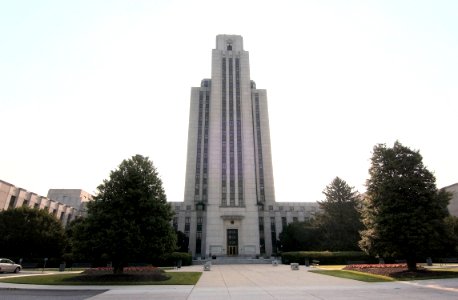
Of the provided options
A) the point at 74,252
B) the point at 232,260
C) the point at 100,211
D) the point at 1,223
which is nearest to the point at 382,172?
the point at 100,211

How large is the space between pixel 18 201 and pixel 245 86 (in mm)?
63157

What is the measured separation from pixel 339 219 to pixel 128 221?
4368 cm

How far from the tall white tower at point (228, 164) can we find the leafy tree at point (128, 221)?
49.0 meters

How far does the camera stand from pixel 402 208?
24922 mm

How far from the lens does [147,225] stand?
23062 millimetres

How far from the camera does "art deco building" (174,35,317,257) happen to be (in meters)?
73.7

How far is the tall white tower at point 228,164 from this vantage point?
73.5m

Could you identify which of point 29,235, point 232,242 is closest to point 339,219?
point 232,242

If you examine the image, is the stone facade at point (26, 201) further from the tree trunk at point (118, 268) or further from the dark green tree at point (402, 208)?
the dark green tree at point (402, 208)

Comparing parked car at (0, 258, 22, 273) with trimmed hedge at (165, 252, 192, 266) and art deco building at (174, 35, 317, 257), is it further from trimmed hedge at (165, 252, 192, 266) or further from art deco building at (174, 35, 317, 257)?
art deco building at (174, 35, 317, 257)

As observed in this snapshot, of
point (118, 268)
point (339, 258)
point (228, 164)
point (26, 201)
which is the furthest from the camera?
point (228, 164)

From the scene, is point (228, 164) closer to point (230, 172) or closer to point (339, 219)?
point (230, 172)

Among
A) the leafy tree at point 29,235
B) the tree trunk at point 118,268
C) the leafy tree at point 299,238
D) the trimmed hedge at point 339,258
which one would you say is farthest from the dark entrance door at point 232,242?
the tree trunk at point 118,268

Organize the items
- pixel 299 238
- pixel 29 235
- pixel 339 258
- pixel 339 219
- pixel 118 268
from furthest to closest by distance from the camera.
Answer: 1. pixel 299 238
2. pixel 339 219
3. pixel 29 235
4. pixel 339 258
5. pixel 118 268
